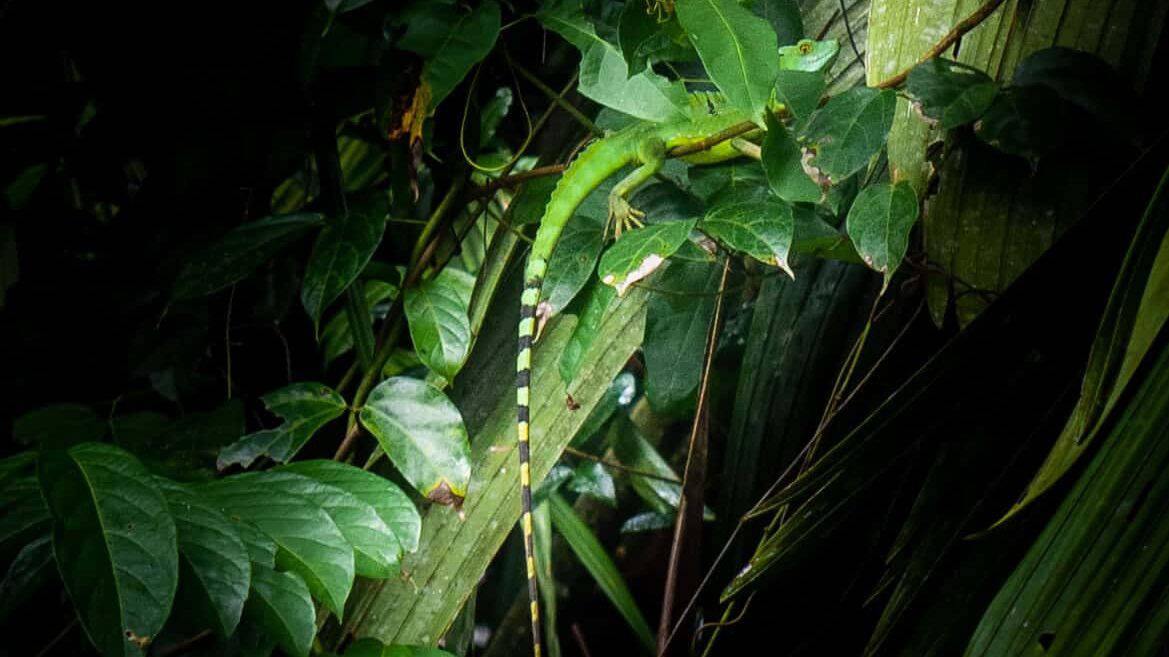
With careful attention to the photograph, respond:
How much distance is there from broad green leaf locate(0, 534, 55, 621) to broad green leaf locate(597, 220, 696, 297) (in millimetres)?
645

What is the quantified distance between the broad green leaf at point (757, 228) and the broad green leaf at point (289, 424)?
0.63 metres

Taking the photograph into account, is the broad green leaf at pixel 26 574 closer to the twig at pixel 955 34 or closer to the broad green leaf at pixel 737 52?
the broad green leaf at pixel 737 52

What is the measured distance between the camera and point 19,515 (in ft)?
2.85

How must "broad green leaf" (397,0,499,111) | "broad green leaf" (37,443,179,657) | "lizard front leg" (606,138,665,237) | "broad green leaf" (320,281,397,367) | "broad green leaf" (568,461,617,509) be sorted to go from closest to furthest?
"broad green leaf" (37,443,179,657) → "broad green leaf" (397,0,499,111) → "lizard front leg" (606,138,665,237) → "broad green leaf" (320,281,397,367) → "broad green leaf" (568,461,617,509)

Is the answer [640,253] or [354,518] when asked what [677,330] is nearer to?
[640,253]

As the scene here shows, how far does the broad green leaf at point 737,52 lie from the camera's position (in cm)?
86

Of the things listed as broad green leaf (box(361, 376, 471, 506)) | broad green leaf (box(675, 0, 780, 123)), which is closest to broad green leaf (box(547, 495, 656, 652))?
broad green leaf (box(361, 376, 471, 506))

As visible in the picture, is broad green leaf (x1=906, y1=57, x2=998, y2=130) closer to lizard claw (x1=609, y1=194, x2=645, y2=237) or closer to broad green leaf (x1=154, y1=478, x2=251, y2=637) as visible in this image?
lizard claw (x1=609, y1=194, x2=645, y2=237)

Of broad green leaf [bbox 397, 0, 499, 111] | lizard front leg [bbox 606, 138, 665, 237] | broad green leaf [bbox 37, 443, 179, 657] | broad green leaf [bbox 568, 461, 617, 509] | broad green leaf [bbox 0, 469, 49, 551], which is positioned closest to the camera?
broad green leaf [bbox 37, 443, 179, 657]

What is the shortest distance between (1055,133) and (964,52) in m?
0.20

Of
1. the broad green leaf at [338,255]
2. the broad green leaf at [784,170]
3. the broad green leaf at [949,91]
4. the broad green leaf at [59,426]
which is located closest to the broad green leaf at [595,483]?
the broad green leaf at [338,255]

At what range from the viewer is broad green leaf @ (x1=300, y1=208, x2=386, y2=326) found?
119cm

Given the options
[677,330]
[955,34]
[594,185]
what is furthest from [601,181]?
[955,34]

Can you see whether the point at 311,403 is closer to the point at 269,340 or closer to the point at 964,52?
the point at 269,340
